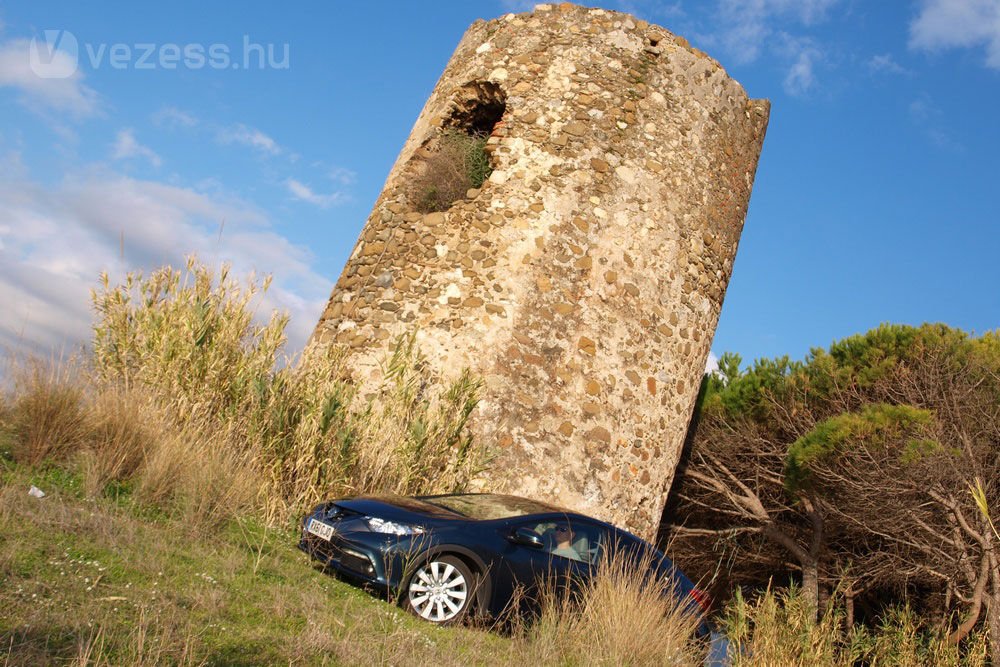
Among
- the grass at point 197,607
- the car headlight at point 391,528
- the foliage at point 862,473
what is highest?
the foliage at point 862,473

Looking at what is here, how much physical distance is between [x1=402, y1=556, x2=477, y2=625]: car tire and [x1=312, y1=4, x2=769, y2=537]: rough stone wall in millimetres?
2435

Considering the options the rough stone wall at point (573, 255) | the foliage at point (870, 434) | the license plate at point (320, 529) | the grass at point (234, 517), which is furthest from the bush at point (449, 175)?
the foliage at point (870, 434)

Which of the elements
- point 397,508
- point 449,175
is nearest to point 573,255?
point 449,175

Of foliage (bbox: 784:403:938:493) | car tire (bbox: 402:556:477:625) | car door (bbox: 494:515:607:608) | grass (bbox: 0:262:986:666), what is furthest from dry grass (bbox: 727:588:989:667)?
foliage (bbox: 784:403:938:493)

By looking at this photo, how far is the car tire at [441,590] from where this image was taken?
5645mm

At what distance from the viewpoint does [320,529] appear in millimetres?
6051

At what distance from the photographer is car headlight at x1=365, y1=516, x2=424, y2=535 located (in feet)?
19.1

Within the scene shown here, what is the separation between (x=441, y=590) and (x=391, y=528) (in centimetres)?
54

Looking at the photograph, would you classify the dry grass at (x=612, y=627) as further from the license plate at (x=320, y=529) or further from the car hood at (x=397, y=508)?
the license plate at (x=320, y=529)

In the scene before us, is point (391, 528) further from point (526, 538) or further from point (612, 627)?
point (612, 627)

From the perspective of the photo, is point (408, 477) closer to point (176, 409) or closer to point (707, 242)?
point (176, 409)

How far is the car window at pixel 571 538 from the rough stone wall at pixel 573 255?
5.37 feet

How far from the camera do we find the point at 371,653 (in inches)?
161

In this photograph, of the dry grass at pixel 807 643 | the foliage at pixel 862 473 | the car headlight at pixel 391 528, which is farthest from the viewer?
the foliage at pixel 862 473
